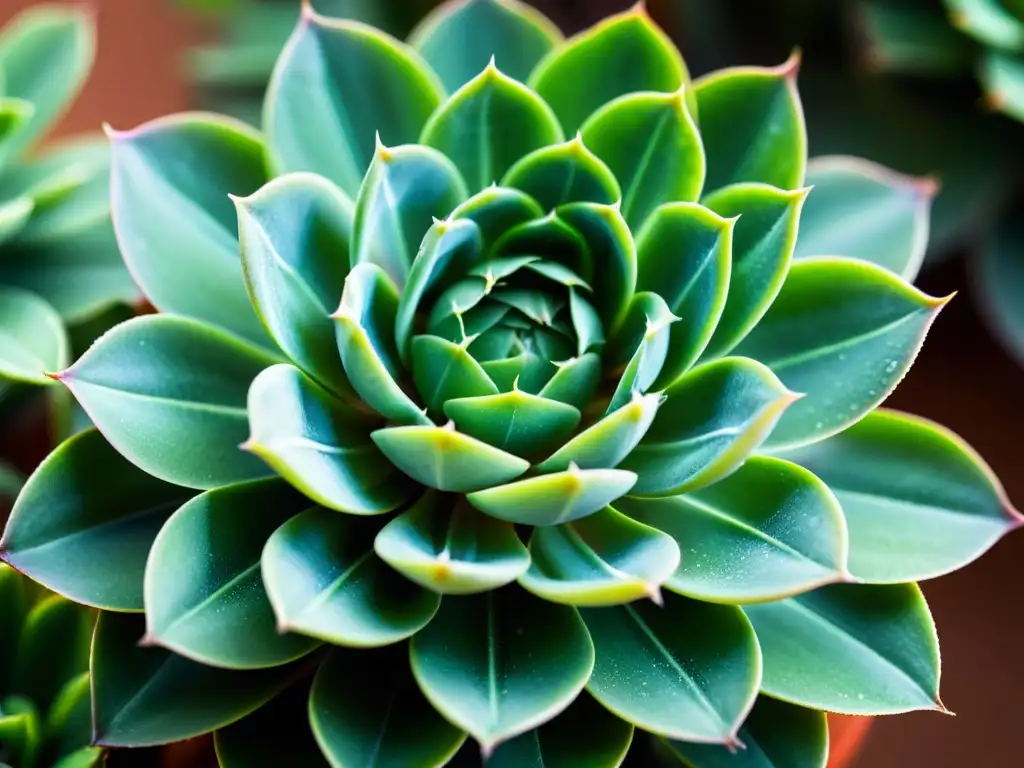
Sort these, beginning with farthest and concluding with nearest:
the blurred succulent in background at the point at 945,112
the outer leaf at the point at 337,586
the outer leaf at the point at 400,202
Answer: the blurred succulent in background at the point at 945,112, the outer leaf at the point at 400,202, the outer leaf at the point at 337,586

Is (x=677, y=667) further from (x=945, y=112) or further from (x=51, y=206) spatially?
(x=945, y=112)

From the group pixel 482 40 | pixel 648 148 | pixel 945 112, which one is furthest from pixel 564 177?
pixel 945 112

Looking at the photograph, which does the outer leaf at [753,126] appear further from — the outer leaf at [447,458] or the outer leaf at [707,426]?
the outer leaf at [447,458]

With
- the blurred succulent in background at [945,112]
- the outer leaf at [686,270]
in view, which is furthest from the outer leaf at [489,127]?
the blurred succulent in background at [945,112]

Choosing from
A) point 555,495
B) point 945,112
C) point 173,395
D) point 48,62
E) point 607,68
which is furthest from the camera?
point 945,112

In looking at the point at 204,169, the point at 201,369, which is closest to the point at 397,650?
the point at 201,369

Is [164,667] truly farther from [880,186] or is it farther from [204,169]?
[880,186]

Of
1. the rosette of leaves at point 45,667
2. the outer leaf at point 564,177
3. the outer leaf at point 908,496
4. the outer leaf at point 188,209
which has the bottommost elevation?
the rosette of leaves at point 45,667
